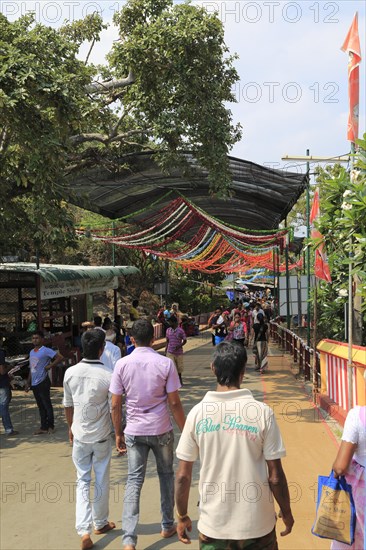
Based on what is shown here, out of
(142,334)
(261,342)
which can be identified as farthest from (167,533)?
(261,342)

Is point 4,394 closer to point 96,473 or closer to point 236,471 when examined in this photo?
point 96,473

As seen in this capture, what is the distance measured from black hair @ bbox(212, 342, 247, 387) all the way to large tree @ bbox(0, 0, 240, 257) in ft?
19.2

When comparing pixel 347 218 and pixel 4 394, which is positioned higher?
pixel 347 218

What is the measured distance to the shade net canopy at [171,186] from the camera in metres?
13.4

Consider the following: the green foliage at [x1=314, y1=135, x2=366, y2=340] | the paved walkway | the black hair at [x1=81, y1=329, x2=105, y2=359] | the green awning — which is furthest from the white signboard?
the black hair at [x1=81, y1=329, x2=105, y2=359]

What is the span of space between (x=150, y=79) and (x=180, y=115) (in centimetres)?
90

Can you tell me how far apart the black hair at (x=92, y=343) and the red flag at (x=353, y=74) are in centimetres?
433

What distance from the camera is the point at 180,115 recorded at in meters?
11.5

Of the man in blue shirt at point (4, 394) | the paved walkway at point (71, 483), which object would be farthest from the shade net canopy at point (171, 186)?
the paved walkway at point (71, 483)

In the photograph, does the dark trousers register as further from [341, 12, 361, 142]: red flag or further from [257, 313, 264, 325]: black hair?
[257, 313, 264, 325]: black hair

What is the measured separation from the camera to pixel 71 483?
6105 mm

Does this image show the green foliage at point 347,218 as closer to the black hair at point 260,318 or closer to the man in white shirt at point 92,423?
the man in white shirt at point 92,423

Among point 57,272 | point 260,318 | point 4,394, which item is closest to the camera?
point 4,394

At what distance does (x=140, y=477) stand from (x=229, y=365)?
1814mm
